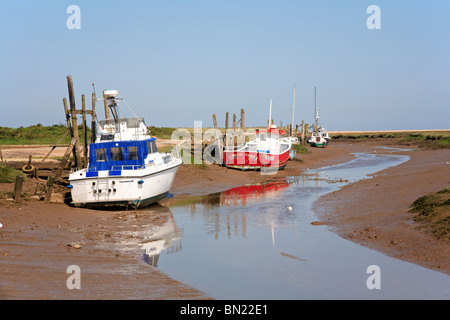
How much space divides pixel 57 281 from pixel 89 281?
2.12 ft

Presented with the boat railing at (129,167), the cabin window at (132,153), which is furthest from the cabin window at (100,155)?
the cabin window at (132,153)

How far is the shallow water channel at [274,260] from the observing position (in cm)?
1067

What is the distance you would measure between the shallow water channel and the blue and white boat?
194 cm

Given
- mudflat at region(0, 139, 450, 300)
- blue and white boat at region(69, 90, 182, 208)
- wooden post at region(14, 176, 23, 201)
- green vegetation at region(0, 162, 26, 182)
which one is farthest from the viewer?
green vegetation at region(0, 162, 26, 182)

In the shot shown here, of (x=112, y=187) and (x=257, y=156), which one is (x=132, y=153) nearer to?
(x=112, y=187)

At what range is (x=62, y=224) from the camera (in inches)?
656

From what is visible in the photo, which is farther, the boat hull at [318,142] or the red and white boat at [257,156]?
the boat hull at [318,142]

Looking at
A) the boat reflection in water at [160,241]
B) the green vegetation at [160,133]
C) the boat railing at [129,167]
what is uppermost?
the green vegetation at [160,133]

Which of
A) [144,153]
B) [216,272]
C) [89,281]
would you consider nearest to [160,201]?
[144,153]

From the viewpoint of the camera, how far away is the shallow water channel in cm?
1067

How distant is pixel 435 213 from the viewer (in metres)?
15.3

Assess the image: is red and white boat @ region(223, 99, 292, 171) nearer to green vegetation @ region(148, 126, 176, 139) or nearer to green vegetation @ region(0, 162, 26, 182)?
green vegetation @ region(0, 162, 26, 182)

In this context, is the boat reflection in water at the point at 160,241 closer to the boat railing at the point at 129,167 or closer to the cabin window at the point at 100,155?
the boat railing at the point at 129,167

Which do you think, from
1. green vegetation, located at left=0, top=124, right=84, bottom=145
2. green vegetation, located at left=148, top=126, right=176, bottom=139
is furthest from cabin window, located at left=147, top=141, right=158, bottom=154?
green vegetation, located at left=148, top=126, right=176, bottom=139
